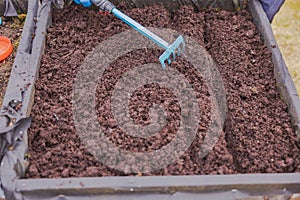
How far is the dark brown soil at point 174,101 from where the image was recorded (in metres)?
1.80

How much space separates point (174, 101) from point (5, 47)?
1.19 metres

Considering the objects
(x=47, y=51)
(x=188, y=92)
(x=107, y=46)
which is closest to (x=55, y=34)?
(x=47, y=51)

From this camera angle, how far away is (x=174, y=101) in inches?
81.0

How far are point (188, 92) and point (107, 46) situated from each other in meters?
0.60

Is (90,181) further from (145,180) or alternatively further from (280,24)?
(280,24)

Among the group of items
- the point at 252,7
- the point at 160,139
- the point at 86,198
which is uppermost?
the point at 252,7

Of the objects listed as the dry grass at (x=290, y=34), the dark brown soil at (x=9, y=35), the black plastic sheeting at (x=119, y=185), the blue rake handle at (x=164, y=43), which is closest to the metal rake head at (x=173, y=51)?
the blue rake handle at (x=164, y=43)

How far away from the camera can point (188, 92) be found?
211 centimetres

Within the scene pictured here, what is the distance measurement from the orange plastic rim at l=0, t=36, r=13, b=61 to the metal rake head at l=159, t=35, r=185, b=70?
1.00m

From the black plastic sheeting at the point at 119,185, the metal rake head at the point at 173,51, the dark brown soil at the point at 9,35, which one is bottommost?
the dark brown soil at the point at 9,35

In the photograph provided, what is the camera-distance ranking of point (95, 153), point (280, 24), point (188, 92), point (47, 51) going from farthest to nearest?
1. point (280, 24)
2. point (47, 51)
3. point (188, 92)
4. point (95, 153)

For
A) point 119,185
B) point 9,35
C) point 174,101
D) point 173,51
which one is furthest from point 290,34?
point 119,185

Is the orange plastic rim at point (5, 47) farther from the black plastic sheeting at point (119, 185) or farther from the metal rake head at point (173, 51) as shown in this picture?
the metal rake head at point (173, 51)

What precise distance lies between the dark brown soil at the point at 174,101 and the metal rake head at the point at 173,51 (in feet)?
0.15
